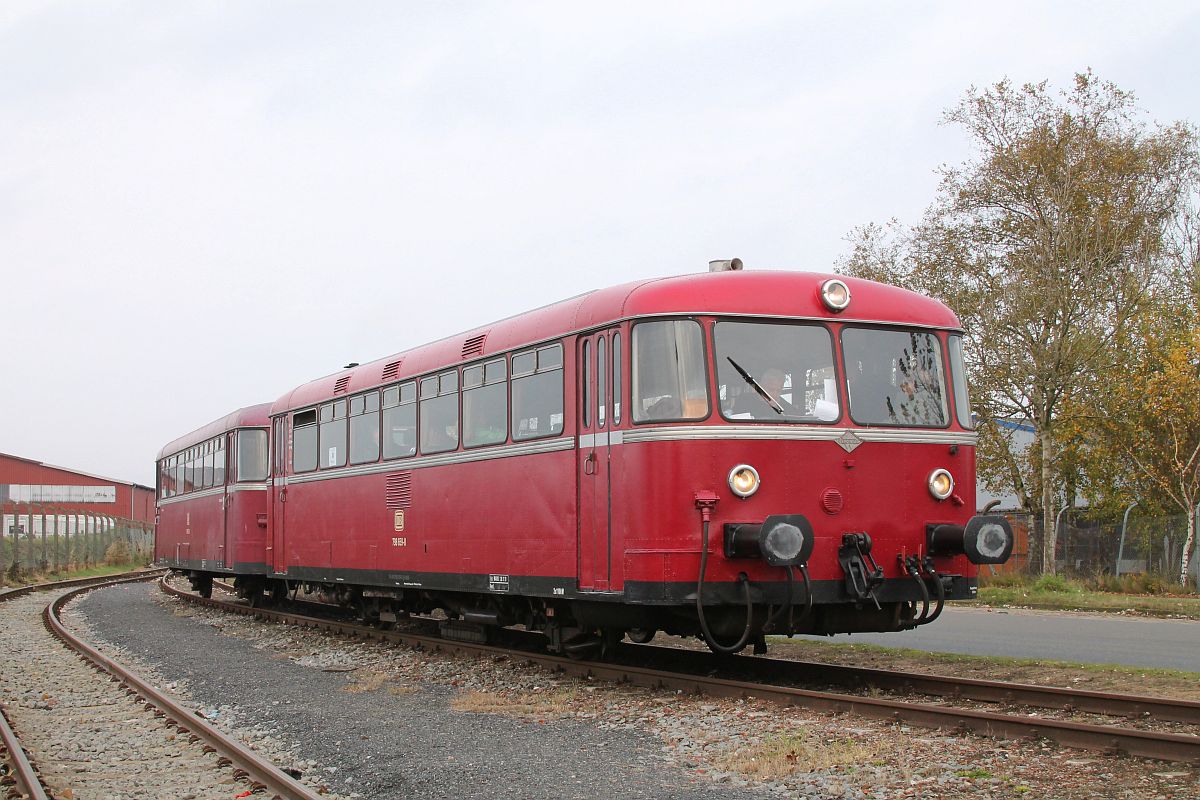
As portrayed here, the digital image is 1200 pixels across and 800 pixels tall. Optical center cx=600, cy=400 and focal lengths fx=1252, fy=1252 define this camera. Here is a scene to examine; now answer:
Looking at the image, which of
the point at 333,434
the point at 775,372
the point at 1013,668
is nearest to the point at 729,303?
the point at 775,372

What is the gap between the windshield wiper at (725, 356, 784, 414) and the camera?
32.0 ft

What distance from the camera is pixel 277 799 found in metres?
6.82

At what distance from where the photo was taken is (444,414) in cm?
1311

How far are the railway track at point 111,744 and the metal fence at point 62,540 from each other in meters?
22.4

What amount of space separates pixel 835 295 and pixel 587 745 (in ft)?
13.7

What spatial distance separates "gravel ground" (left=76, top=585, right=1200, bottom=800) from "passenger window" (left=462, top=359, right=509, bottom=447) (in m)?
2.28

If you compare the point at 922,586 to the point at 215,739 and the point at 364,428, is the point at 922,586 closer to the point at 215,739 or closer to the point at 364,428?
the point at 215,739

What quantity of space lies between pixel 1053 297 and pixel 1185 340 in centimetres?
279

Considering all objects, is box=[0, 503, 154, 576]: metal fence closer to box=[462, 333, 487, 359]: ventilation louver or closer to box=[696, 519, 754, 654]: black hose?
box=[462, 333, 487, 359]: ventilation louver

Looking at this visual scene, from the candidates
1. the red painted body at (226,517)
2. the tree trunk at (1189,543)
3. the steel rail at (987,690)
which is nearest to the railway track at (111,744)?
the steel rail at (987,690)

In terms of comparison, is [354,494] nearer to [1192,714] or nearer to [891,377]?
[891,377]

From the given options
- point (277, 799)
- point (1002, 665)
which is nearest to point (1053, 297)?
point (1002, 665)

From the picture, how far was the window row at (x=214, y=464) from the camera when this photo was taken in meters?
20.3

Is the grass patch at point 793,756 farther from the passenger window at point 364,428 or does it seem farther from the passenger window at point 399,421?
the passenger window at point 364,428
